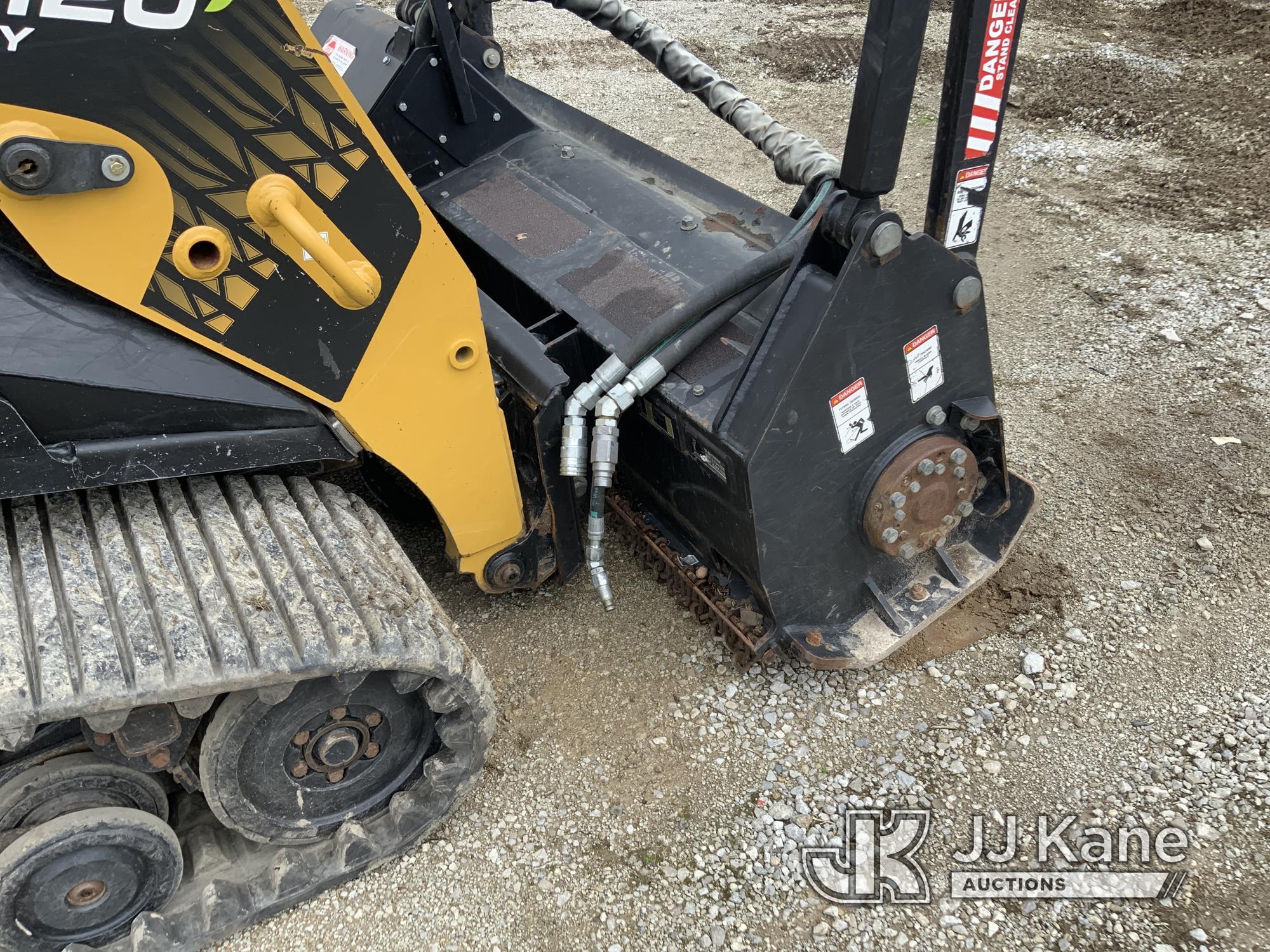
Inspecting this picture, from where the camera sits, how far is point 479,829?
2.24 metres

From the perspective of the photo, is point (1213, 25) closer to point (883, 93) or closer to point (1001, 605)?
point (1001, 605)

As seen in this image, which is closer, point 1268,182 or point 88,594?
point 88,594

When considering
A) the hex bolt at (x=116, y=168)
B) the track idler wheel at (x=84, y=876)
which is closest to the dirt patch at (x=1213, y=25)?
the hex bolt at (x=116, y=168)

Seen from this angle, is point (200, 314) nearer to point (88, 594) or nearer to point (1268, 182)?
point (88, 594)


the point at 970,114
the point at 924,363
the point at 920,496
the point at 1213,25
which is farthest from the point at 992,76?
the point at 1213,25

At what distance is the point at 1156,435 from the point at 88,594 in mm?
3331

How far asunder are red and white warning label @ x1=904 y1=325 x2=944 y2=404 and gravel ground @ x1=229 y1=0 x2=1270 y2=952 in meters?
0.80

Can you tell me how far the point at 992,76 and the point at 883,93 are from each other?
14.9 inches

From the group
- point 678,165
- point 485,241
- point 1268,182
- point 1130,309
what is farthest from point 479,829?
point 1268,182

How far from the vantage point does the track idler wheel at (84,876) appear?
173 centimetres

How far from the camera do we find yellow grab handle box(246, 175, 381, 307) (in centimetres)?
153

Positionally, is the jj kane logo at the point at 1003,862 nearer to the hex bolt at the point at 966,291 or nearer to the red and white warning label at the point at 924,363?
the red and white warning label at the point at 924,363

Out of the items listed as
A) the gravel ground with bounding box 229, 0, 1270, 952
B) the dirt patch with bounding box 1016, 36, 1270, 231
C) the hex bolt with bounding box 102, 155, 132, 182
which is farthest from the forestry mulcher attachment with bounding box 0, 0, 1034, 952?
the dirt patch with bounding box 1016, 36, 1270, 231

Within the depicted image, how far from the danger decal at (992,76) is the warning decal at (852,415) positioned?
2.04 ft
